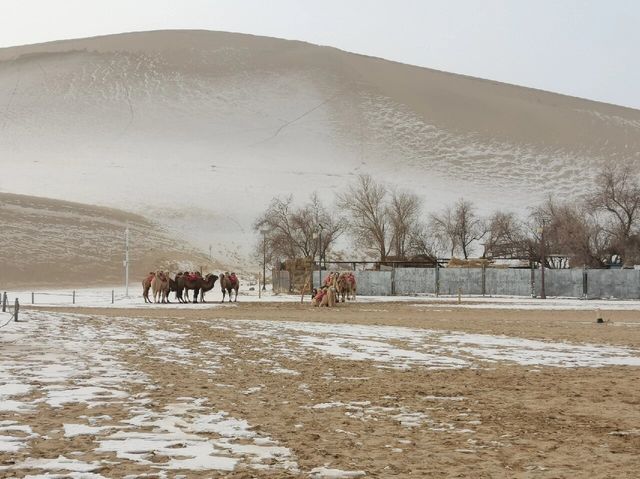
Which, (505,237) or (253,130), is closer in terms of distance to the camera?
(505,237)

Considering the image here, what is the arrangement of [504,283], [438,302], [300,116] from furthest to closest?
1. [300,116]
2. [504,283]
3. [438,302]

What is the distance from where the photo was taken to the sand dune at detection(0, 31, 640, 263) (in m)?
119

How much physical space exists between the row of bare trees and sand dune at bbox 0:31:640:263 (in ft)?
27.0

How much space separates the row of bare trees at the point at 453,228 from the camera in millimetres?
70875

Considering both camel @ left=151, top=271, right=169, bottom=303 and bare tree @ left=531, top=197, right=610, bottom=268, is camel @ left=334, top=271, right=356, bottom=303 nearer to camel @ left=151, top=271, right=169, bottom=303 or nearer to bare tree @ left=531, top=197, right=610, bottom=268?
Answer: camel @ left=151, top=271, right=169, bottom=303

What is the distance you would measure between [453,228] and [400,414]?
9485 cm

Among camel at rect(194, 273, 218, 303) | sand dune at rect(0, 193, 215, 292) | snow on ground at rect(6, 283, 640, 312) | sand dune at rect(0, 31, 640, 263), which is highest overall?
sand dune at rect(0, 31, 640, 263)

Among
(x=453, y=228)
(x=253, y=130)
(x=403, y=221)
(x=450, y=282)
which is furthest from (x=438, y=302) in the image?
(x=253, y=130)

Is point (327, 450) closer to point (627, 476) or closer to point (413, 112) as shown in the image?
Answer: point (627, 476)

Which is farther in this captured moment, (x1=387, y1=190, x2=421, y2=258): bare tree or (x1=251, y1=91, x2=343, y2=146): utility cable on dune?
Result: (x1=251, y1=91, x2=343, y2=146): utility cable on dune

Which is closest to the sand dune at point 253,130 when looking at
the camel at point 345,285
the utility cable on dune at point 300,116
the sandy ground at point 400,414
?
the utility cable on dune at point 300,116

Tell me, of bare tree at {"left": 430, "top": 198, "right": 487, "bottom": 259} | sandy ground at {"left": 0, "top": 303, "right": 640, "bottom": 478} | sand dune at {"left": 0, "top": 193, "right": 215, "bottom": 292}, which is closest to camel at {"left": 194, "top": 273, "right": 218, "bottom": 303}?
sand dune at {"left": 0, "top": 193, "right": 215, "bottom": 292}

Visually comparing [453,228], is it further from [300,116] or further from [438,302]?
[438,302]

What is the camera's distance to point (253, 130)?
477 ft
